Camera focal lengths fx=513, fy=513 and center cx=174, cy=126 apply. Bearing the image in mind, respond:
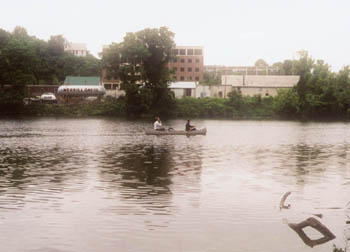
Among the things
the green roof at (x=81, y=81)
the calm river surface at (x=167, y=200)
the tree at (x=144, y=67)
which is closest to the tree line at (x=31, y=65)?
the green roof at (x=81, y=81)

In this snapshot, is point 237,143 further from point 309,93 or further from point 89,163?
point 309,93

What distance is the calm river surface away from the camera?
15172 mm

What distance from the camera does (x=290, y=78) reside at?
456 ft

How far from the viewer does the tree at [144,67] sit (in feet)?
356

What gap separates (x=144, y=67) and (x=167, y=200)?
9375 centimetres

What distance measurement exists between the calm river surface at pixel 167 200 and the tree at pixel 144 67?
231ft

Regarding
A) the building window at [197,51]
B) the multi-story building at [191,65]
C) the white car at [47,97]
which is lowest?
the white car at [47,97]

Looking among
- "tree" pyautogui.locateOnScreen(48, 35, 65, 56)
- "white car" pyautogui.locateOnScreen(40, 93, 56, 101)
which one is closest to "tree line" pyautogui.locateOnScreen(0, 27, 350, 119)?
"white car" pyautogui.locateOnScreen(40, 93, 56, 101)

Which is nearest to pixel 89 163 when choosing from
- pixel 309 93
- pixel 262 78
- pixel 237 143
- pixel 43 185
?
pixel 43 185

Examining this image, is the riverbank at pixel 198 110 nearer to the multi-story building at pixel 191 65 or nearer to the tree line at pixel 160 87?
the tree line at pixel 160 87

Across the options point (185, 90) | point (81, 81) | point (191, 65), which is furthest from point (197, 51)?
point (81, 81)

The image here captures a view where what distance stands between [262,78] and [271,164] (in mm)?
108751

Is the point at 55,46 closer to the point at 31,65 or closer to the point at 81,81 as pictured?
the point at 31,65

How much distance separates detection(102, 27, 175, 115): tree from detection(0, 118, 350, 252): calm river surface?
2771 inches
